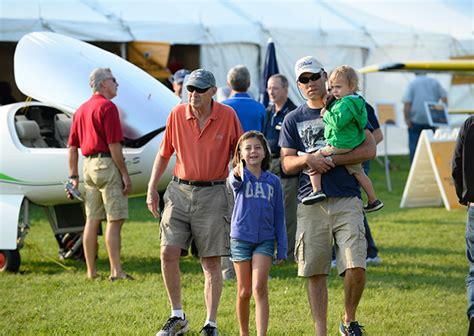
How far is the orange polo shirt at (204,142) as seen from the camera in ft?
21.5

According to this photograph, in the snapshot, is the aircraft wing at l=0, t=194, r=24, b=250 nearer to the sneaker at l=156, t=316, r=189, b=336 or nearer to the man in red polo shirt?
the man in red polo shirt

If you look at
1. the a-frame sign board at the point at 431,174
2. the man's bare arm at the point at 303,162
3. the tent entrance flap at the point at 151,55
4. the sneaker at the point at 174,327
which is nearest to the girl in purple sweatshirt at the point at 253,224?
the man's bare arm at the point at 303,162

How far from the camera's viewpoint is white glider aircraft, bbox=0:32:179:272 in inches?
372

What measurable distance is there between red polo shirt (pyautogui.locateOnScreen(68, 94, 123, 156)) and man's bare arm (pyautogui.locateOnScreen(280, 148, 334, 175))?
2930 millimetres

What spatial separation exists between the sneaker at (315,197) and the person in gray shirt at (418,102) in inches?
450

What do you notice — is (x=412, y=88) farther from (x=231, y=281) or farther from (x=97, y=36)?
(x=231, y=281)

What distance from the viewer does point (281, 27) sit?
2014 cm

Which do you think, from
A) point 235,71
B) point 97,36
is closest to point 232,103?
point 235,71

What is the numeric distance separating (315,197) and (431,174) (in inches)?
355

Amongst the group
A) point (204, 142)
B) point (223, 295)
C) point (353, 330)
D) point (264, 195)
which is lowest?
point (223, 295)

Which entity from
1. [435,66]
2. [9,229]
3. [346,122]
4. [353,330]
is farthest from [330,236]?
Answer: [435,66]

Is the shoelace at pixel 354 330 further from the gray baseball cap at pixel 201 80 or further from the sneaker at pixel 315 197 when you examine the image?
the gray baseball cap at pixel 201 80

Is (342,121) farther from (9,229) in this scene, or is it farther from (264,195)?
(9,229)

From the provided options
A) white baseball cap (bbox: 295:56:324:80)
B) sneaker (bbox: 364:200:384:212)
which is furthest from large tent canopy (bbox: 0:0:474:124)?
sneaker (bbox: 364:200:384:212)
